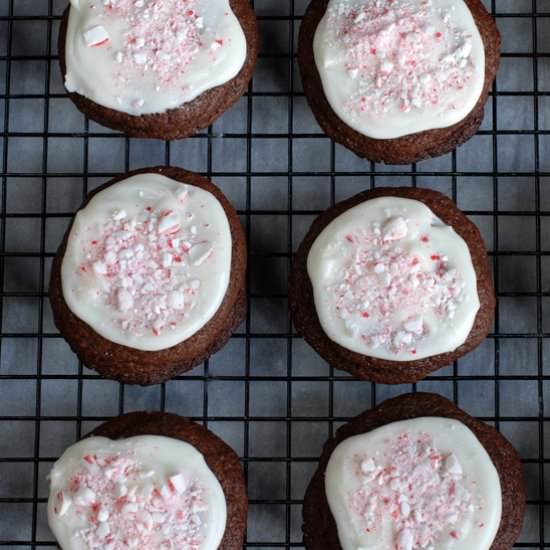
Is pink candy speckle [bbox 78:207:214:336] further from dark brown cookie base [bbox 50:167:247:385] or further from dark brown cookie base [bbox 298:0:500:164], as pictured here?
dark brown cookie base [bbox 298:0:500:164]

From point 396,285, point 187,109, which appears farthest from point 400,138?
point 187,109

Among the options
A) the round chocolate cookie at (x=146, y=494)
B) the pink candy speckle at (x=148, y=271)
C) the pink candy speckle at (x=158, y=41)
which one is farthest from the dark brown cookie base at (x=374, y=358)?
the pink candy speckle at (x=158, y=41)

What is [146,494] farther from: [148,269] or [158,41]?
[158,41]

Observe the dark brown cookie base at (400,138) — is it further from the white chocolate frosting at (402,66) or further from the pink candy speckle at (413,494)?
the pink candy speckle at (413,494)

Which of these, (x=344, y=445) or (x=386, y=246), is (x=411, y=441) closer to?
(x=344, y=445)

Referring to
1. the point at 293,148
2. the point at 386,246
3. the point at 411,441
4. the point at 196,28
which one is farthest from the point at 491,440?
the point at 196,28

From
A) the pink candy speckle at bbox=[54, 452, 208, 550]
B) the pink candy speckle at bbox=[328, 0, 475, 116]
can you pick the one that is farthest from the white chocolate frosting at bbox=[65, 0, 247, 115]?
the pink candy speckle at bbox=[54, 452, 208, 550]
